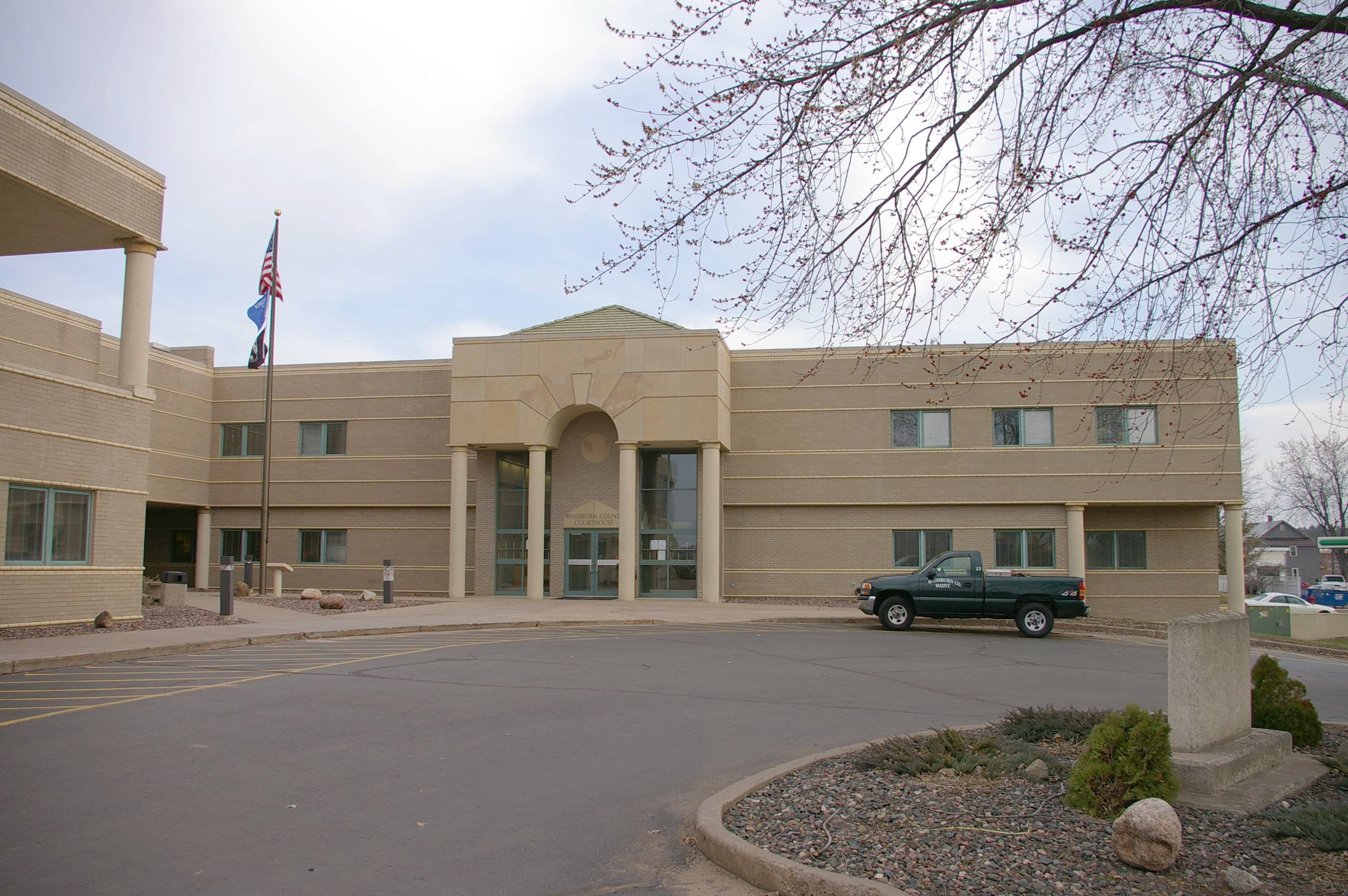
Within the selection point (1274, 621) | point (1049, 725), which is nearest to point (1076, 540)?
point (1274, 621)

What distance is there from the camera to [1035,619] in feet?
70.6

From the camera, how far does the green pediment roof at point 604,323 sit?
33.2 meters

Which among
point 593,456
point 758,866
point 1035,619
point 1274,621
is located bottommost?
point 1274,621

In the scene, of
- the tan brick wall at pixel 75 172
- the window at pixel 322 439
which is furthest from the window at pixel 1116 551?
the tan brick wall at pixel 75 172

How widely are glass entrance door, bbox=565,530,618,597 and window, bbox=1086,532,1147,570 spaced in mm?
15887

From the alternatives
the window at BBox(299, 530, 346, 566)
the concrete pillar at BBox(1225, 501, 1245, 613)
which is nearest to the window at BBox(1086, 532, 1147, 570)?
the concrete pillar at BBox(1225, 501, 1245, 613)

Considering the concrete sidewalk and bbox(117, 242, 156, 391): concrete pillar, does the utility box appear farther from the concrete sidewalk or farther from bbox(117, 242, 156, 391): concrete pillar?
bbox(117, 242, 156, 391): concrete pillar

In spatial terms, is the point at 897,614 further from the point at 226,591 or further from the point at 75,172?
the point at 75,172

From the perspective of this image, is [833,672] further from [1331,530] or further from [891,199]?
[1331,530]

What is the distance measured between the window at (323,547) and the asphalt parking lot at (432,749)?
66.6 ft

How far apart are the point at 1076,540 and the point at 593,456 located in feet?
52.4

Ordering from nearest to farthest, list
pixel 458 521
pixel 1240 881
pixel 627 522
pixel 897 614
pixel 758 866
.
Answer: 1. pixel 1240 881
2. pixel 758 866
3. pixel 897 614
4. pixel 627 522
5. pixel 458 521

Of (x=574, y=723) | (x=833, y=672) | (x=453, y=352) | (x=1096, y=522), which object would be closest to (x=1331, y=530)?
(x=1096, y=522)

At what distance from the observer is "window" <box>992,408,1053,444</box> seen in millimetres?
32812
